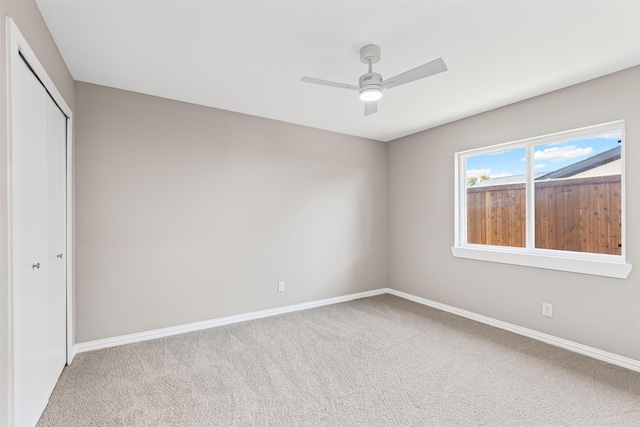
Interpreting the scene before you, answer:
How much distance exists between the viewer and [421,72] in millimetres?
2002

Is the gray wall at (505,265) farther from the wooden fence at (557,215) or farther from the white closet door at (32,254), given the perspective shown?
the white closet door at (32,254)

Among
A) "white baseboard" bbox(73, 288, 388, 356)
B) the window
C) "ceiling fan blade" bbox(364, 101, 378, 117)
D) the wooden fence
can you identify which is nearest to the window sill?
the window

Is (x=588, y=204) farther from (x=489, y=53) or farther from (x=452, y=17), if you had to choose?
(x=452, y=17)

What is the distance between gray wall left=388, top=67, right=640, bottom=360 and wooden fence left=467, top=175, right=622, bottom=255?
20 cm

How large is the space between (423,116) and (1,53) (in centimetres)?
350

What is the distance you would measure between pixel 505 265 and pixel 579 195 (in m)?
0.96

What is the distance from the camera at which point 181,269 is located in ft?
10.5

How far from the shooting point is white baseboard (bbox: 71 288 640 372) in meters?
2.60

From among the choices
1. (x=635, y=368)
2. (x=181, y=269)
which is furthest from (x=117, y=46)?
(x=635, y=368)

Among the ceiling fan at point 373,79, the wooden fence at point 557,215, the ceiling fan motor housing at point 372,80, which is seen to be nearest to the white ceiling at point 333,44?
the ceiling fan at point 373,79

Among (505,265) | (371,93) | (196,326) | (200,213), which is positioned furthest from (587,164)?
(196,326)

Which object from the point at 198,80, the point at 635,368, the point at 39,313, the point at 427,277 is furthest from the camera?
the point at 427,277

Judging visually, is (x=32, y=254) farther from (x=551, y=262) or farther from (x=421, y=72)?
(x=551, y=262)

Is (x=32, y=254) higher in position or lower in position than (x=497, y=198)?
lower
